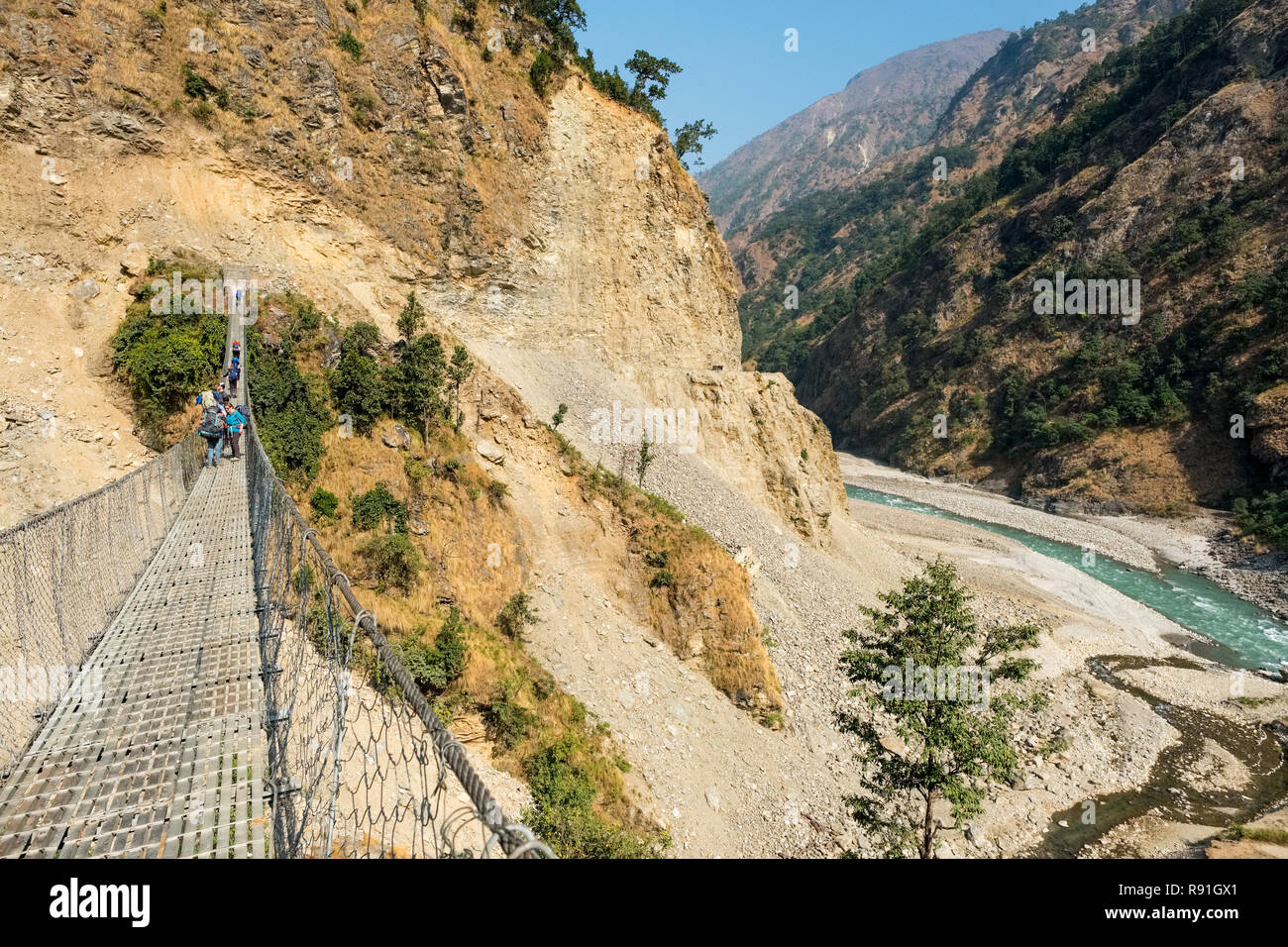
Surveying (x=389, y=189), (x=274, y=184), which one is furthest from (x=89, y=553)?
(x=389, y=189)

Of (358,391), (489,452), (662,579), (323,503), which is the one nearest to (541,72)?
(489,452)

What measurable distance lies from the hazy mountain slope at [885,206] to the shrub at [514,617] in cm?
9504

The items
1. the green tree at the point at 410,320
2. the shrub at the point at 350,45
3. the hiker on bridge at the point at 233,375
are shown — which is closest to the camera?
the hiker on bridge at the point at 233,375

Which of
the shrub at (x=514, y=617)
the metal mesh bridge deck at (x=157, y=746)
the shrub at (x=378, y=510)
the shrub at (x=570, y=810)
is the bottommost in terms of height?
the shrub at (x=570, y=810)

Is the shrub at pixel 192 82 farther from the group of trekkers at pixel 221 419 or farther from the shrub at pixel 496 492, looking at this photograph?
the shrub at pixel 496 492

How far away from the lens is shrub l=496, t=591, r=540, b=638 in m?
14.1

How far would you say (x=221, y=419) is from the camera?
12.3 m

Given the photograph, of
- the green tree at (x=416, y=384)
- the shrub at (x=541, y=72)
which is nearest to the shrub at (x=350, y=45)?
the shrub at (x=541, y=72)

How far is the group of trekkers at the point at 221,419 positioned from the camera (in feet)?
40.0

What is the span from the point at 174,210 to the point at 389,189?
6.59 meters

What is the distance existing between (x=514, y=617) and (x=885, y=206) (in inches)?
6103

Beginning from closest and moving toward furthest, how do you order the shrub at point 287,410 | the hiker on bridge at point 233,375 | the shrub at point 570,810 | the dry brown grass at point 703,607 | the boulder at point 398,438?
the shrub at point 570,810 → the shrub at point 287,410 → the hiker on bridge at point 233,375 → the boulder at point 398,438 → the dry brown grass at point 703,607

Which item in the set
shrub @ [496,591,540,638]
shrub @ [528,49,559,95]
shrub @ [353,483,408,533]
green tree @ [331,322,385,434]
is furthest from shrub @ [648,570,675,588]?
shrub @ [528,49,559,95]

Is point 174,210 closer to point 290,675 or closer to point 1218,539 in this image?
point 290,675
